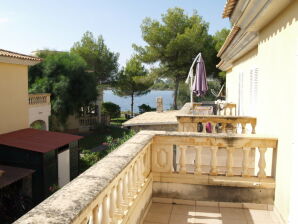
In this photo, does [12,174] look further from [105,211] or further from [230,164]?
[105,211]

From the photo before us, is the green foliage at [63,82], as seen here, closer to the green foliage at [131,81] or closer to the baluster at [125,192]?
the green foliage at [131,81]

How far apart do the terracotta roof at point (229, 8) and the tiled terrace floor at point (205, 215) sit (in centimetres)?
349

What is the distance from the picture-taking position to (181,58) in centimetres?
3189

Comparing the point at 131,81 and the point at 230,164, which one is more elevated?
the point at 131,81

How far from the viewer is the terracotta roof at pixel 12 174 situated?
11.9 metres

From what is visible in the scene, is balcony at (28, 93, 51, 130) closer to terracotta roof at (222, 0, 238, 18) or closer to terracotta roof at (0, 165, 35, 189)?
terracotta roof at (0, 165, 35, 189)

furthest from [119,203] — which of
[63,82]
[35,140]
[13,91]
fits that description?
[63,82]

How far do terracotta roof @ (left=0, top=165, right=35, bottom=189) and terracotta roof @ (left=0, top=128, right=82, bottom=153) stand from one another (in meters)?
1.00

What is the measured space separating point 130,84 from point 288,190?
133ft

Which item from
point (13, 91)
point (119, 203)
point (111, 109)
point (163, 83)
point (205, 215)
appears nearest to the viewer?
point (119, 203)

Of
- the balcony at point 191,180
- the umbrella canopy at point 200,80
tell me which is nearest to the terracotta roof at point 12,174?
the umbrella canopy at point 200,80

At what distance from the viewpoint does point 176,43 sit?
104 feet

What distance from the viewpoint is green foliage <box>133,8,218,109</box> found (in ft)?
104

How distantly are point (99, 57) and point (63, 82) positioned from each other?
578 inches
